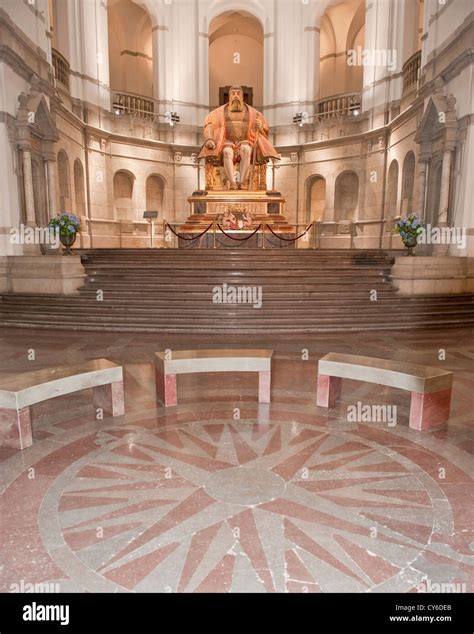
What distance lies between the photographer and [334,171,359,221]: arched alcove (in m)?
19.2

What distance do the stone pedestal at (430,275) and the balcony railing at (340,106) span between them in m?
10.6

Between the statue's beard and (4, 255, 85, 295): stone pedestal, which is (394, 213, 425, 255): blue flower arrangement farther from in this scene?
the statue's beard

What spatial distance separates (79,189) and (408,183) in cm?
1174

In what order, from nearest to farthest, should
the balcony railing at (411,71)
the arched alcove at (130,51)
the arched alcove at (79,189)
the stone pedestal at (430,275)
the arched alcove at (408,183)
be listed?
the stone pedestal at (430,275) < the balcony railing at (411,71) < the arched alcove at (408,183) < the arched alcove at (79,189) < the arched alcove at (130,51)

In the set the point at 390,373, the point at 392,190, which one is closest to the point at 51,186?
the point at 392,190

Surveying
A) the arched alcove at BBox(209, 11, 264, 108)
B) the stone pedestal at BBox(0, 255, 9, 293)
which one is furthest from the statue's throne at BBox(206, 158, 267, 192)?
the arched alcove at BBox(209, 11, 264, 108)

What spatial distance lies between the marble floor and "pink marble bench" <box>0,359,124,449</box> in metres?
0.17

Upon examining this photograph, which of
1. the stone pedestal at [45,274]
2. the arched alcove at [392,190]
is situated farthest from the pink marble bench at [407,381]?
the arched alcove at [392,190]

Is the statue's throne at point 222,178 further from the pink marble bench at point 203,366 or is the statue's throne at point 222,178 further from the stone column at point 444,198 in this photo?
the pink marble bench at point 203,366

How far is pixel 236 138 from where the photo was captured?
16109 mm

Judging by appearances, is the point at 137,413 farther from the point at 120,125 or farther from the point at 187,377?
the point at 120,125

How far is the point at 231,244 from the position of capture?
15016 mm

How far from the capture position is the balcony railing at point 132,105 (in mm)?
19125

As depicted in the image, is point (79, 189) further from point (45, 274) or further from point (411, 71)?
point (411, 71)
